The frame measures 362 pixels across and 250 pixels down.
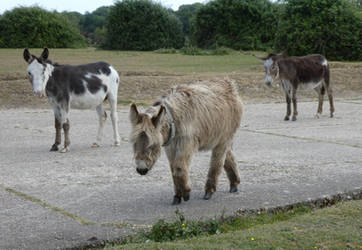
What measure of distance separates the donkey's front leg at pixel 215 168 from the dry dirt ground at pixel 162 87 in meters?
9.06

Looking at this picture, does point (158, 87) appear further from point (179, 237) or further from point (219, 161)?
point (179, 237)

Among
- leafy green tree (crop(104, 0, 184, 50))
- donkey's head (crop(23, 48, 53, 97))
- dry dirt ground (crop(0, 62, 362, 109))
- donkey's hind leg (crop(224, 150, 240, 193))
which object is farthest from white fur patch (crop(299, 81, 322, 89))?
leafy green tree (crop(104, 0, 184, 50))

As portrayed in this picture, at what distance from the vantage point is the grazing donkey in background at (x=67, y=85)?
930cm

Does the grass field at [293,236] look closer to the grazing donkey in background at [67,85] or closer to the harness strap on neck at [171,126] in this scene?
the harness strap on neck at [171,126]

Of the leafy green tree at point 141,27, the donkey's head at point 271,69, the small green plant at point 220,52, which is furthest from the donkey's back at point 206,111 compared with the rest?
the leafy green tree at point 141,27

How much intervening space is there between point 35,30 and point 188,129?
30623 mm

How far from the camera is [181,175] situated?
5645 millimetres

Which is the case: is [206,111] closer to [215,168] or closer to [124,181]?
[215,168]

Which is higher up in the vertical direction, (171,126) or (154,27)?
(154,27)

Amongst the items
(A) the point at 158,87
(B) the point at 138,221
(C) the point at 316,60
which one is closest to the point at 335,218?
(B) the point at 138,221

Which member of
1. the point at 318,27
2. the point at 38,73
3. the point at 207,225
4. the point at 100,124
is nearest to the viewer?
the point at 207,225

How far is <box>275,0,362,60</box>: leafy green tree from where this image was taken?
22.8 metres

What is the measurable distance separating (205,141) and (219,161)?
1.19 feet

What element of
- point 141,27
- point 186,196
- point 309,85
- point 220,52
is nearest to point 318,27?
point 220,52
